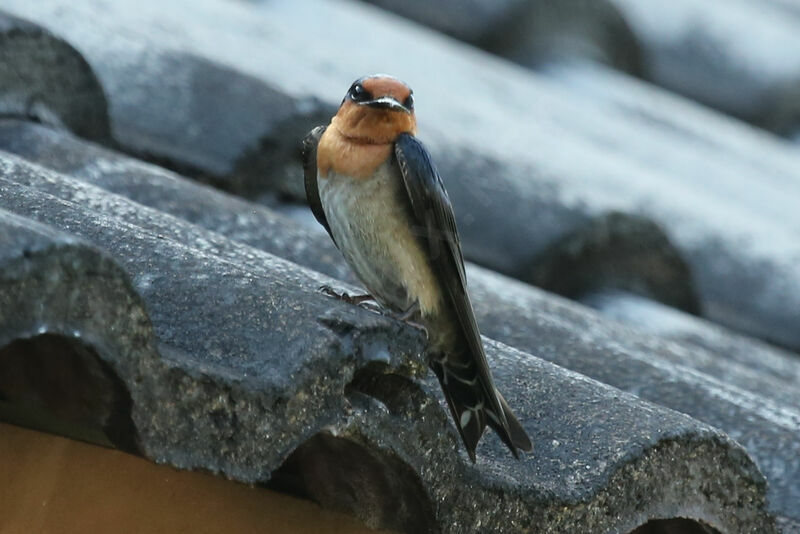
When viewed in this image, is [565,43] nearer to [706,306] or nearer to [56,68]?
[706,306]

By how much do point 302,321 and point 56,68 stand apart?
107 centimetres

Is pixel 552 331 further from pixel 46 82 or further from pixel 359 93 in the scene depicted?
pixel 46 82

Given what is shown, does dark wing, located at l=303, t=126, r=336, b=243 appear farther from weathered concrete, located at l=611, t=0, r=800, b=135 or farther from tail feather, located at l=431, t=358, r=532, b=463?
weathered concrete, located at l=611, t=0, r=800, b=135

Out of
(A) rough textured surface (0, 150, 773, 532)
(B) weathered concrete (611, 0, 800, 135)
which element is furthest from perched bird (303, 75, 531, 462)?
(B) weathered concrete (611, 0, 800, 135)

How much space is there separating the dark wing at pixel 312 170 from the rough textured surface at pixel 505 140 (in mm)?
476

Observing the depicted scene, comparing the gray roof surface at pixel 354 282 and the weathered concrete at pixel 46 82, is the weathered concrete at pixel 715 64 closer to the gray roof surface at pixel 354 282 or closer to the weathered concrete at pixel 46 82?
the gray roof surface at pixel 354 282

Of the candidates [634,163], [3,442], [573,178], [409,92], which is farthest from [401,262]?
[634,163]

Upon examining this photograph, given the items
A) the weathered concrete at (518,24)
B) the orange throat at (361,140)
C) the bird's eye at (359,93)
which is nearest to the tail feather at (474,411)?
the orange throat at (361,140)

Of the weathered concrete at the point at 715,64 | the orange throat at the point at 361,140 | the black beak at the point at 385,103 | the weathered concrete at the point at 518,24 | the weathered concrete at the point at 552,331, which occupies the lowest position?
the weathered concrete at the point at 715,64

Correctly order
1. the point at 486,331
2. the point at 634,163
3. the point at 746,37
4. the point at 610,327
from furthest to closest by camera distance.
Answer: the point at 746,37 → the point at 634,163 → the point at 610,327 → the point at 486,331

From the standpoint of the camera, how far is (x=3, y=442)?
1.43 meters

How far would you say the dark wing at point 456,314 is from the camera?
5.39 ft

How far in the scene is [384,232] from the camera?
1.96 meters

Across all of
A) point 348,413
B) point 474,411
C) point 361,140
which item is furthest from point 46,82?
point 348,413
